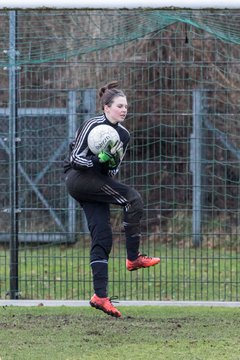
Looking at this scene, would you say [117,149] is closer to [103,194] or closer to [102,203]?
[103,194]

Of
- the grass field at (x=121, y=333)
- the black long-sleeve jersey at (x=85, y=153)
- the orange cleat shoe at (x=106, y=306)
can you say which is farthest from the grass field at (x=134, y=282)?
the black long-sleeve jersey at (x=85, y=153)

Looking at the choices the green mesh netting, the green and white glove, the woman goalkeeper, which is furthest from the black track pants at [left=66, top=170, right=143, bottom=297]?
the green mesh netting

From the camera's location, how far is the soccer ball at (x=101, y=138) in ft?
26.1

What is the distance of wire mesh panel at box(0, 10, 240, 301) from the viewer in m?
10.6

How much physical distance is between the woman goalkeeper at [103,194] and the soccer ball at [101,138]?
87mm

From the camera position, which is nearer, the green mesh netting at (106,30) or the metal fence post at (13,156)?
the green mesh netting at (106,30)

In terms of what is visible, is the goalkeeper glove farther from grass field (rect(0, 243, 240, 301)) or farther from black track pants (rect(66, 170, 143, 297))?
grass field (rect(0, 243, 240, 301))

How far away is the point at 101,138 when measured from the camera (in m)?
7.98

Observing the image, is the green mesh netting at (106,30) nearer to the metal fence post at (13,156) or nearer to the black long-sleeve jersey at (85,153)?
the metal fence post at (13,156)

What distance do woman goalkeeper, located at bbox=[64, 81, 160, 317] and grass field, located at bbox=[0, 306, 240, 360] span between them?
367 millimetres

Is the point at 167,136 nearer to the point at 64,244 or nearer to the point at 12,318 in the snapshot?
the point at 64,244

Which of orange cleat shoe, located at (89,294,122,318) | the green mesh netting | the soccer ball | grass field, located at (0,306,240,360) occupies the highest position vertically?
the green mesh netting

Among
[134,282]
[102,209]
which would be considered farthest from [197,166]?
[102,209]

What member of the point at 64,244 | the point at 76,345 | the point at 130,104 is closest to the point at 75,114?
the point at 130,104
